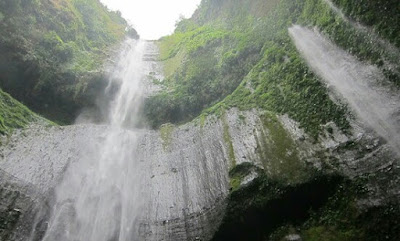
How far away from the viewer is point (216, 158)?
11852 millimetres

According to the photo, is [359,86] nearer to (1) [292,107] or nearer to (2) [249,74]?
(1) [292,107]

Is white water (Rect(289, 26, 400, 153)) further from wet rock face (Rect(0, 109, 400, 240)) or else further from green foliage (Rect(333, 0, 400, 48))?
green foliage (Rect(333, 0, 400, 48))

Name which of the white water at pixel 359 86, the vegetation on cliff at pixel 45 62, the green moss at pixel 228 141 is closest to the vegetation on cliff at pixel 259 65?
the white water at pixel 359 86

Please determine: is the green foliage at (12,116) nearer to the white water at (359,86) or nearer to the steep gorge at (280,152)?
the steep gorge at (280,152)

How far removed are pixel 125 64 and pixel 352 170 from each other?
1821cm

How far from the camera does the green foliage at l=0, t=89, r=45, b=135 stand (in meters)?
12.4

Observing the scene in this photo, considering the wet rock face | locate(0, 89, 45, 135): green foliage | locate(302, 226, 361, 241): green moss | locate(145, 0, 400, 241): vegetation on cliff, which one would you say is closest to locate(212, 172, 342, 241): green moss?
locate(145, 0, 400, 241): vegetation on cliff

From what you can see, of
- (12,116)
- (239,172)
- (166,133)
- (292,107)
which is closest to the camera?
(239,172)

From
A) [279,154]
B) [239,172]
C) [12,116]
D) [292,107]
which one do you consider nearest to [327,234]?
[279,154]

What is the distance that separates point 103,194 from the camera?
1190cm

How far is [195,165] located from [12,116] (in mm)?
7450

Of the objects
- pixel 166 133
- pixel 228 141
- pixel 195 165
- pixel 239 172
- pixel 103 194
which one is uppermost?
pixel 166 133

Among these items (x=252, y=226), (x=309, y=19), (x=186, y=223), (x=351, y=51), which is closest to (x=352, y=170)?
(x=252, y=226)

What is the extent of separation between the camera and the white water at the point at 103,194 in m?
10.6
